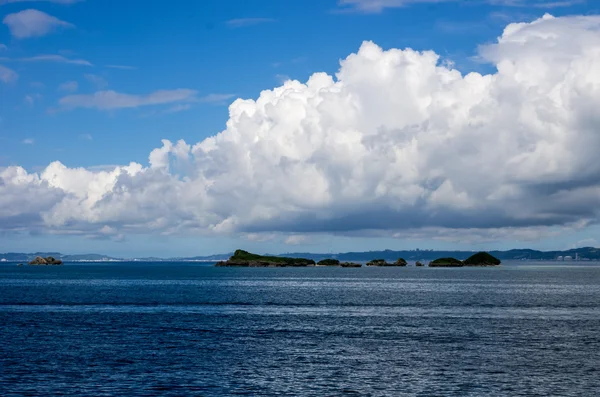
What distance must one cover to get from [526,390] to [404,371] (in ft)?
37.1

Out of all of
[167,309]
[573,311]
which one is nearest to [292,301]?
[167,309]

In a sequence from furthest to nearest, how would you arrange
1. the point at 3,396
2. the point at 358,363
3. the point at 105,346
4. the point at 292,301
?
the point at 292,301 → the point at 105,346 → the point at 358,363 → the point at 3,396

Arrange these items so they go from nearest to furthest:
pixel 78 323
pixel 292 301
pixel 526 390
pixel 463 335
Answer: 1. pixel 526 390
2. pixel 463 335
3. pixel 78 323
4. pixel 292 301

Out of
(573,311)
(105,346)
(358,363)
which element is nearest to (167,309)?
(105,346)

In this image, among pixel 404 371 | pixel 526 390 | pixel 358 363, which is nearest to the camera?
pixel 526 390

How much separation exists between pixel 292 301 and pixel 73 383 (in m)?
94.8

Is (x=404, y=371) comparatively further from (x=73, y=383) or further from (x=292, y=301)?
(x=292, y=301)

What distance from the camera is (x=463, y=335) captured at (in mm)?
84750

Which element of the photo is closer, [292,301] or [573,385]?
[573,385]

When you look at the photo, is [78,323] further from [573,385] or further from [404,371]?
[573,385]

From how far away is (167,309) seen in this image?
12319 cm

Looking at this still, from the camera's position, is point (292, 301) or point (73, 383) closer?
point (73, 383)

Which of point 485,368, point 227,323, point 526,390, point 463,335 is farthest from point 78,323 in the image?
point 526,390

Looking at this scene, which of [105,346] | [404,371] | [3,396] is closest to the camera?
[3,396]
